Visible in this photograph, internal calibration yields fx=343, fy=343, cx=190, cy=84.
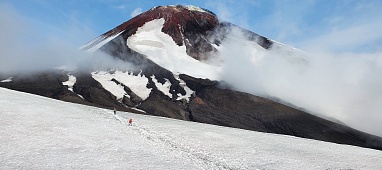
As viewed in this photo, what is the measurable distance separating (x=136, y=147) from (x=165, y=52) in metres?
96.8

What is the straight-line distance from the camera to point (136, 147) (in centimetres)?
2480

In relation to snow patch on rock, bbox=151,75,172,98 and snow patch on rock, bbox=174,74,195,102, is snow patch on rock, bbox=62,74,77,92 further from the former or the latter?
snow patch on rock, bbox=174,74,195,102

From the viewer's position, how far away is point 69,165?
1909 centimetres

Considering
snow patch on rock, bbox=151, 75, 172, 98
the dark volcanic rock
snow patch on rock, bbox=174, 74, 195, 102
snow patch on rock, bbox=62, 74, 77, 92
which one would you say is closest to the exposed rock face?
snow patch on rock, bbox=174, 74, 195, 102

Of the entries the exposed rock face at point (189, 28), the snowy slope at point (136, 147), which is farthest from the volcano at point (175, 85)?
the snowy slope at point (136, 147)

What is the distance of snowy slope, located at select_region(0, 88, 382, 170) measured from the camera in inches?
816

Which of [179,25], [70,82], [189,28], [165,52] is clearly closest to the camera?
[70,82]

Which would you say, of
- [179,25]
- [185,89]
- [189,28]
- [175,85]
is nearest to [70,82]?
[175,85]

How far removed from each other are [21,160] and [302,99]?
89.8 meters

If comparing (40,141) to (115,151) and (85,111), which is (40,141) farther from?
(85,111)

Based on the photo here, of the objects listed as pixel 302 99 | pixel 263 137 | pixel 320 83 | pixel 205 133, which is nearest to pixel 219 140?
pixel 205 133

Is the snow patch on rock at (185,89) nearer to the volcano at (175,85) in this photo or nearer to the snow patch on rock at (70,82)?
the volcano at (175,85)

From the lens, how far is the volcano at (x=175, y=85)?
2694 inches

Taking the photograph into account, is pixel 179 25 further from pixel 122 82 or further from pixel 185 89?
pixel 122 82
